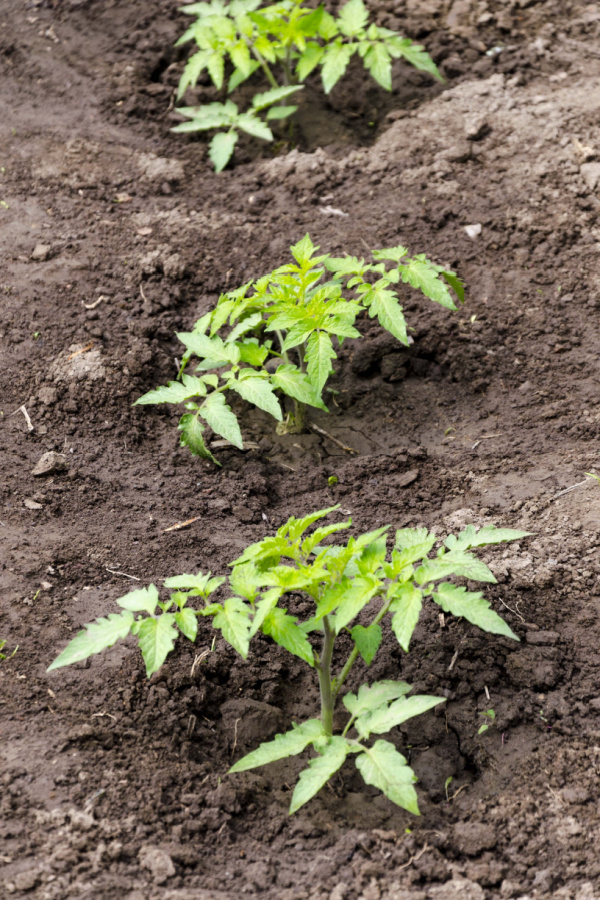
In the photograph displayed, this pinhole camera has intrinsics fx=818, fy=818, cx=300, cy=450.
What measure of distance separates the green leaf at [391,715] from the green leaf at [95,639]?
67 cm

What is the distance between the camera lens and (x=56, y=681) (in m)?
2.52

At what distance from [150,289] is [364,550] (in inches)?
86.1

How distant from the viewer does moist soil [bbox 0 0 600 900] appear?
2234mm

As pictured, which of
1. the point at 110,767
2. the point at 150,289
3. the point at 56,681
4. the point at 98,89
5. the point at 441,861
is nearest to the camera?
the point at 441,861

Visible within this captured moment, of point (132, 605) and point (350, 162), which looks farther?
point (350, 162)

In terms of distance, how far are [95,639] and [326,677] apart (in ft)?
2.18

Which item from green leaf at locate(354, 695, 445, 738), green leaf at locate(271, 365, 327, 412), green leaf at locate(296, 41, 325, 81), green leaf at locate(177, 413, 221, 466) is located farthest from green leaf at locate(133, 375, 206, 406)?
green leaf at locate(296, 41, 325, 81)

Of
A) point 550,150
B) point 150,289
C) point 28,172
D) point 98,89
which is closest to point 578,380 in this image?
point 550,150

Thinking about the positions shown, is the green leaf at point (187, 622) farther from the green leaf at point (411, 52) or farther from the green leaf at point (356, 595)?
the green leaf at point (411, 52)

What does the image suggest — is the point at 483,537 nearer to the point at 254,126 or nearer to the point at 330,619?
the point at 330,619

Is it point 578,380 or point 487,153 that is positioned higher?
point 487,153

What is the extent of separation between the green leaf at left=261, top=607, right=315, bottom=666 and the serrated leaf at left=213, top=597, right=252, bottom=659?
0.20 ft

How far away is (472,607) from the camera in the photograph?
6.95ft

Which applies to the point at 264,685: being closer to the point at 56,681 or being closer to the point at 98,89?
the point at 56,681
